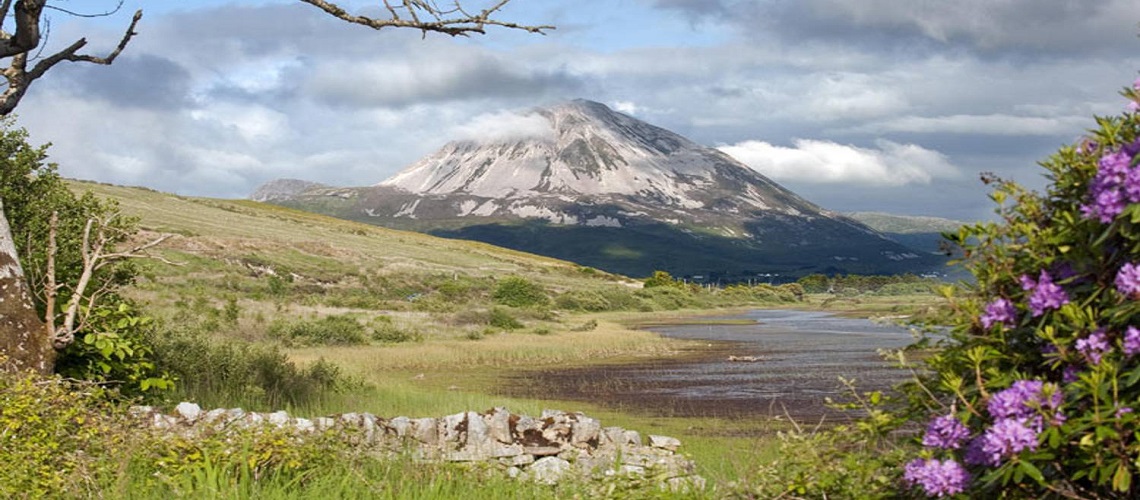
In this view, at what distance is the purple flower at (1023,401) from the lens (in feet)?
11.6

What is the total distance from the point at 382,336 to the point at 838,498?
35463 mm

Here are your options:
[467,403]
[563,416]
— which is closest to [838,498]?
[563,416]

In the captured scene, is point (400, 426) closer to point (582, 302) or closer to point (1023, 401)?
point (1023, 401)

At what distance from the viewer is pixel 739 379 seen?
99.0 ft

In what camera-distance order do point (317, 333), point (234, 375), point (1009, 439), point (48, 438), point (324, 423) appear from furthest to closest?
1. point (317, 333)
2. point (234, 375)
3. point (324, 423)
4. point (48, 438)
5. point (1009, 439)

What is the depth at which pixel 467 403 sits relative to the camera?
18.8 metres

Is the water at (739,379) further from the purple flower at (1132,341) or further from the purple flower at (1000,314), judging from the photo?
the purple flower at (1132,341)

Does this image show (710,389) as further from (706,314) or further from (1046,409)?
(706,314)

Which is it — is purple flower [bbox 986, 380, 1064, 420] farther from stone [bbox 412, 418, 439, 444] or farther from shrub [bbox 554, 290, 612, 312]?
shrub [bbox 554, 290, 612, 312]

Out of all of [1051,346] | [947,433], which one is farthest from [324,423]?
[1051,346]

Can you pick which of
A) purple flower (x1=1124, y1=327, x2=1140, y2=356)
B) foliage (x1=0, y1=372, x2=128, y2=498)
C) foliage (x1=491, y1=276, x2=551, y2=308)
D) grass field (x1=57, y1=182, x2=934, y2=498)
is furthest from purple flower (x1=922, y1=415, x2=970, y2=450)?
foliage (x1=491, y1=276, x2=551, y2=308)

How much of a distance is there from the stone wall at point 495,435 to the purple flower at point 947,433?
626 centimetres

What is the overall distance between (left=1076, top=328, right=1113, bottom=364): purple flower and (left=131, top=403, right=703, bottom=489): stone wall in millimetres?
6723

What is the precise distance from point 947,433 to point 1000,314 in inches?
21.8
